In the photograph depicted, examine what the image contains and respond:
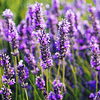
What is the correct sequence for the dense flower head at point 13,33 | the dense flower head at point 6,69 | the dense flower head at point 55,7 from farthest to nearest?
the dense flower head at point 55,7 → the dense flower head at point 13,33 → the dense flower head at point 6,69

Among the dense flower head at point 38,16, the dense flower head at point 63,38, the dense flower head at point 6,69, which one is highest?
the dense flower head at point 38,16

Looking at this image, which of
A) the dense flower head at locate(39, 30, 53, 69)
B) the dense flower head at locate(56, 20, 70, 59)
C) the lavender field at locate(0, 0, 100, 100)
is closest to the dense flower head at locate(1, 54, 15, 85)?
the lavender field at locate(0, 0, 100, 100)

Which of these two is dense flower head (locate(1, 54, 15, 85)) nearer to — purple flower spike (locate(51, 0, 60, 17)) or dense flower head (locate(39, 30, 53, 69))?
dense flower head (locate(39, 30, 53, 69))

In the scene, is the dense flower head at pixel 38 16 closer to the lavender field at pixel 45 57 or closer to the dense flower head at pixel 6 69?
the lavender field at pixel 45 57

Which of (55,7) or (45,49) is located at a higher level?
(55,7)

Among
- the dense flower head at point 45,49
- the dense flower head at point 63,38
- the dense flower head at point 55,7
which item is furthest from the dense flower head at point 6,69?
the dense flower head at point 55,7

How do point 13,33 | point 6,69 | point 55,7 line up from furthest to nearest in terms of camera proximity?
1. point 55,7
2. point 13,33
3. point 6,69

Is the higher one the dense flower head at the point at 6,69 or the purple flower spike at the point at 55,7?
the purple flower spike at the point at 55,7

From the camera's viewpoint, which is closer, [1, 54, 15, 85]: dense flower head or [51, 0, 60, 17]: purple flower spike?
[1, 54, 15, 85]: dense flower head

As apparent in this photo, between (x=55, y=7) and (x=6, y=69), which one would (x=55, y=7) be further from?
(x=6, y=69)

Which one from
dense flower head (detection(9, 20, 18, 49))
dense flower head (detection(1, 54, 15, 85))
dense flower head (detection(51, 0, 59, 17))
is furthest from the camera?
dense flower head (detection(51, 0, 59, 17))

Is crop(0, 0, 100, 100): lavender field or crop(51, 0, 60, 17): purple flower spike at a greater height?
crop(51, 0, 60, 17): purple flower spike

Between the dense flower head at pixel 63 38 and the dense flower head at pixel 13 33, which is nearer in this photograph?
the dense flower head at pixel 63 38

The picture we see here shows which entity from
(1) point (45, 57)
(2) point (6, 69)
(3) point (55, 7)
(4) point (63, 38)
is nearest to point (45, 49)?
(1) point (45, 57)
